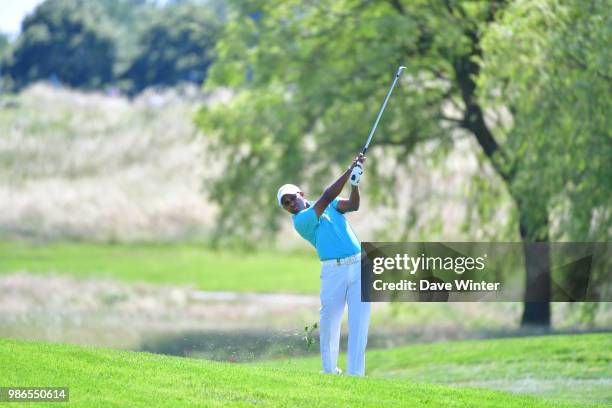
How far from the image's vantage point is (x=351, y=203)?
1281 cm

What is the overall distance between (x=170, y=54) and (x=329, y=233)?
256 feet

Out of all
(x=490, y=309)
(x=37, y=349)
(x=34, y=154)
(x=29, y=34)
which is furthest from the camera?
(x=29, y=34)

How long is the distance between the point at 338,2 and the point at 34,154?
2744 centimetres

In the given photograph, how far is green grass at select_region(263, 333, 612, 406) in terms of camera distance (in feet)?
51.9

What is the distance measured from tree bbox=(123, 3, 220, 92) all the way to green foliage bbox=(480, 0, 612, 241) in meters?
67.3

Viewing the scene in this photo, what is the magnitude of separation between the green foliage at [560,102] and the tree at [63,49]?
68836 mm

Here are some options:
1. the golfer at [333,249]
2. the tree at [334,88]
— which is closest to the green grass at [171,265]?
the tree at [334,88]

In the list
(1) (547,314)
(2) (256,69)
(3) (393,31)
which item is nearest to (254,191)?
(2) (256,69)

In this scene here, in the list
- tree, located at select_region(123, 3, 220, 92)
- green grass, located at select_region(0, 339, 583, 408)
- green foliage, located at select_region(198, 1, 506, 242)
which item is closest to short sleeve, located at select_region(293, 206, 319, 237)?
green grass, located at select_region(0, 339, 583, 408)

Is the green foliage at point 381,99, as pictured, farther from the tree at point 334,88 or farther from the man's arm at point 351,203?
the man's arm at point 351,203

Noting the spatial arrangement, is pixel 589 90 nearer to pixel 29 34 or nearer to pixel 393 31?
pixel 393 31

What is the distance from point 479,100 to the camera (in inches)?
971

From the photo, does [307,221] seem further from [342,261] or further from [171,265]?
[171,265]

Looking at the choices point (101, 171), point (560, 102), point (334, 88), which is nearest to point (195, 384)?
point (560, 102)
